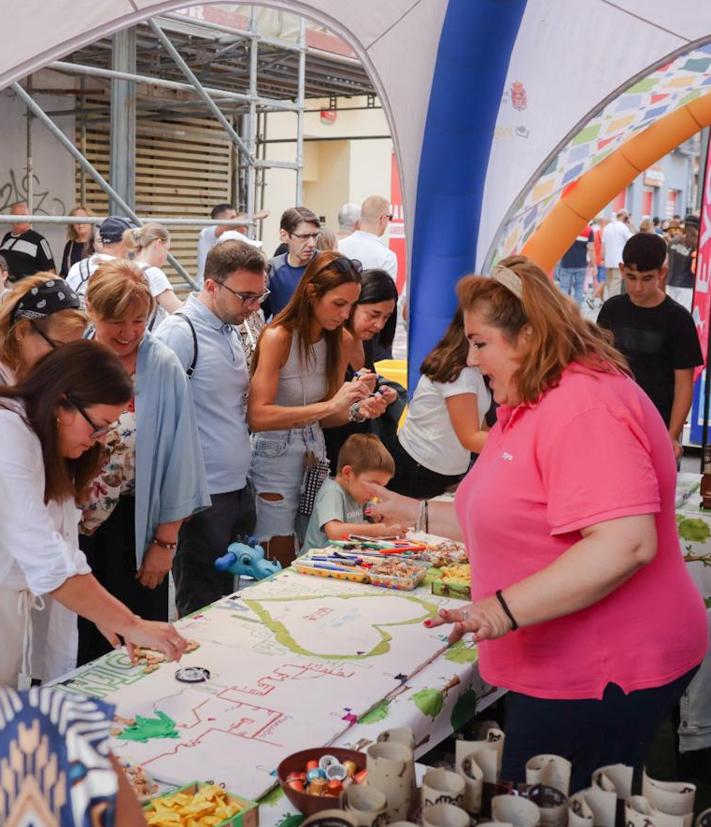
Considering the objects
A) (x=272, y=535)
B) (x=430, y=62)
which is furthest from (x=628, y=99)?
(x=272, y=535)

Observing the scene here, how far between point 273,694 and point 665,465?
0.96 metres

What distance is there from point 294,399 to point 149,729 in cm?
184

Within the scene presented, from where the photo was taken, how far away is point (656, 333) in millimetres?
4992

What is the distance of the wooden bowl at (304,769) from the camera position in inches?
69.0

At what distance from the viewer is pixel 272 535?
3736 millimetres

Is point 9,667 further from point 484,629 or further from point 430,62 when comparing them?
point 430,62

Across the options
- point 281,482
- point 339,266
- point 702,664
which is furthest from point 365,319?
point 702,664

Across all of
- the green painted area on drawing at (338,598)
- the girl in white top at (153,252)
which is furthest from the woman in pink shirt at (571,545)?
the girl in white top at (153,252)

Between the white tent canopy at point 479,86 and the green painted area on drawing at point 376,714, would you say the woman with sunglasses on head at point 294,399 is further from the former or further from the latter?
the green painted area on drawing at point 376,714

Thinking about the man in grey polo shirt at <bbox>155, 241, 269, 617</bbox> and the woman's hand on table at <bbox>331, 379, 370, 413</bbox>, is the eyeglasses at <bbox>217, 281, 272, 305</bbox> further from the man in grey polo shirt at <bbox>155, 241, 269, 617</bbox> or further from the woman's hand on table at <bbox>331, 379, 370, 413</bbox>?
the woman's hand on table at <bbox>331, 379, 370, 413</bbox>

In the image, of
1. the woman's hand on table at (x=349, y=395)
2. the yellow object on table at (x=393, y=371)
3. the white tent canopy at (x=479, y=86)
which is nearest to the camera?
the woman's hand on table at (x=349, y=395)

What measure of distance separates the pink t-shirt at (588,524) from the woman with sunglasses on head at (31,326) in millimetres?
1313

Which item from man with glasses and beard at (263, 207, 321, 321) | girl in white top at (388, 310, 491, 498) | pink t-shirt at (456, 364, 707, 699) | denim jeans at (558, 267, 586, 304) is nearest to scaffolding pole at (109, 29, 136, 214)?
man with glasses and beard at (263, 207, 321, 321)

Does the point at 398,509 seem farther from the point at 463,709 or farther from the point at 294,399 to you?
the point at 294,399
